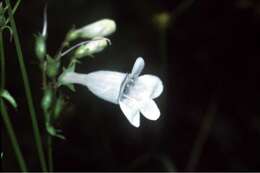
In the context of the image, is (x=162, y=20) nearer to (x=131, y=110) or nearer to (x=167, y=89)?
(x=167, y=89)

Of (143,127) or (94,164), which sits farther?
(143,127)

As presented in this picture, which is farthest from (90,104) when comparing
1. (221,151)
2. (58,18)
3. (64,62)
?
(221,151)

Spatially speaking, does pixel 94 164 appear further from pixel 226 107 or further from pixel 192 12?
pixel 192 12

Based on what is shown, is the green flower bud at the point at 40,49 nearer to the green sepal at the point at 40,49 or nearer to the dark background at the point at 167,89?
the green sepal at the point at 40,49

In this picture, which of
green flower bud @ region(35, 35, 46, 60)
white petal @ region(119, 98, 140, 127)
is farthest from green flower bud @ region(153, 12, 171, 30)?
green flower bud @ region(35, 35, 46, 60)

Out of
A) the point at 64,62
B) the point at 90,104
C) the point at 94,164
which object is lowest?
the point at 94,164

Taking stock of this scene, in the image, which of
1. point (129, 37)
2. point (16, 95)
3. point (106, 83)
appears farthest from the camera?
point (129, 37)
